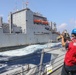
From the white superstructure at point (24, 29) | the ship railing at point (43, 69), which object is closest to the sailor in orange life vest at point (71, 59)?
the ship railing at point (43, 69)

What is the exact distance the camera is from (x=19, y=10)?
4797cm

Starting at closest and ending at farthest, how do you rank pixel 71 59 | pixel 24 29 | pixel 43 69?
pixel 71 59 → pixel 43 69 → pixel 24 29

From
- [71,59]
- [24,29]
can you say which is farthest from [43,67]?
[24,29]

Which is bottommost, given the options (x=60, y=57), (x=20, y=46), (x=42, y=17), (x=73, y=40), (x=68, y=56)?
(x=20, y=46)

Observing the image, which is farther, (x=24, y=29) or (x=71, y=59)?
(x=24, y=29)

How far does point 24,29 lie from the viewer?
45844 millimetres

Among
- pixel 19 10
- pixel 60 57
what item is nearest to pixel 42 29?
pixel 19 10

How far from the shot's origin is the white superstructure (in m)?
40.3

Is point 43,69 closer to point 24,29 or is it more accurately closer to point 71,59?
point 71,59

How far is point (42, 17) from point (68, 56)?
5045 centimetres

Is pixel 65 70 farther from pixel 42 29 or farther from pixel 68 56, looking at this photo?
pixel 42 29

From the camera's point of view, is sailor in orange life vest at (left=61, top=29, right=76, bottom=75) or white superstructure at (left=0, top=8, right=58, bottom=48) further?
white superstructure at (left=0, top=8, right=58, bottom=48)

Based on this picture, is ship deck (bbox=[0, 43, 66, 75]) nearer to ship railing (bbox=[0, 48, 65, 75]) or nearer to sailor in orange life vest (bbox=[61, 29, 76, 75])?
ship railing (bbox=[0, 48, 65, 75])

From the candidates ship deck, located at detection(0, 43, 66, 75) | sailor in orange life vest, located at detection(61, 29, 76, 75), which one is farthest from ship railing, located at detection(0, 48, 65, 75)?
sailor in orange life vest, located at detection(61, 29, 76, 75)
